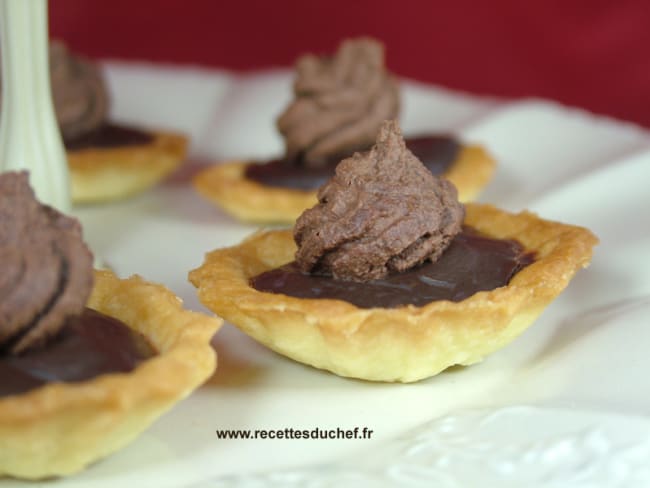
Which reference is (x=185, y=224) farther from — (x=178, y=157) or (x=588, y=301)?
(x=588, y=301)

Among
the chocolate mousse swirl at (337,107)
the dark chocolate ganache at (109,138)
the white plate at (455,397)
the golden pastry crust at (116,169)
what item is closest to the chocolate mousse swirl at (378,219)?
the white plate at (455,397)

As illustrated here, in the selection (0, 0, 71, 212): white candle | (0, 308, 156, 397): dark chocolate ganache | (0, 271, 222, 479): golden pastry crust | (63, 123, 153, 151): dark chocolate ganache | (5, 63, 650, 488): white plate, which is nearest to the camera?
(0, 271, 222, 479): golden pastry crust

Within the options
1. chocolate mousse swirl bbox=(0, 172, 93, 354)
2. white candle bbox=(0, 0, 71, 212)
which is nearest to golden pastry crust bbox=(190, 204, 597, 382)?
chocolate mousse swirl bbox=(0, 172, 93, 354)

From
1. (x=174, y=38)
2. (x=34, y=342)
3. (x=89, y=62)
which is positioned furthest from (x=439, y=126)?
(x=34, y=342)

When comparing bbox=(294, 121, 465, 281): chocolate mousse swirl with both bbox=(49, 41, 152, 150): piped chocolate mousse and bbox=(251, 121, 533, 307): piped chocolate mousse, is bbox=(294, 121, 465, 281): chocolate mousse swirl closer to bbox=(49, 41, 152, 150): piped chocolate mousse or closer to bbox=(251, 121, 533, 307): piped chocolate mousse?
bbox=(251, 121, 533, 307): piped chocolate mousse

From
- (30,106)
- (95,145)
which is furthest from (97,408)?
(95,145)

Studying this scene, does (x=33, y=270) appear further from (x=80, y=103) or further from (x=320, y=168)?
(x=80, y=103)
